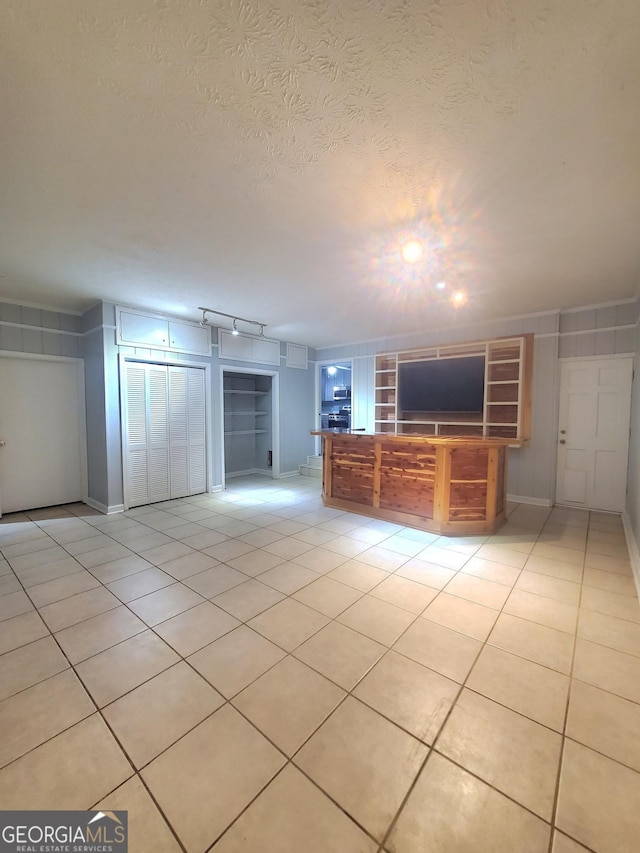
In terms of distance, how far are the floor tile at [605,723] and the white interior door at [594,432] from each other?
364cm

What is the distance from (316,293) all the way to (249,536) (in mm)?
2855

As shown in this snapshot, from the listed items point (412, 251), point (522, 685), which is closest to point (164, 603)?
point (522, 685)

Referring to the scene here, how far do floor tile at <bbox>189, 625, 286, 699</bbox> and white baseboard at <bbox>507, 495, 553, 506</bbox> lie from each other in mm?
4333

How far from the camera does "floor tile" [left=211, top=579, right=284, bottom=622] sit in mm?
2244

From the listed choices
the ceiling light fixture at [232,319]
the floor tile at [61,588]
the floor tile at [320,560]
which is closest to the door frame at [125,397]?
the ceiling light fixture at [232,319]

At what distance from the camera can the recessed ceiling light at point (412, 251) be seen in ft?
8.89

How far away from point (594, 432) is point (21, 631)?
6.07 metres

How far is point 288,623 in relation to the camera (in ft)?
6.95

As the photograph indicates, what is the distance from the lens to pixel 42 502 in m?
4.67

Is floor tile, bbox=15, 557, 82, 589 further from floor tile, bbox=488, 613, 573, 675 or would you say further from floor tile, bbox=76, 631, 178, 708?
floor tile, bbox=488, 613, 573, 675

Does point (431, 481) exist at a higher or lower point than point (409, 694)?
higher

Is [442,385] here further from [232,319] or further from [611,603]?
[611,603]

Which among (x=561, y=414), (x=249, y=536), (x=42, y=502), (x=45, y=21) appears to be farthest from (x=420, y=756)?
(x=42, y=502)

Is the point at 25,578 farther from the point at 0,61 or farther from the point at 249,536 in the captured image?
the point at 0,61
